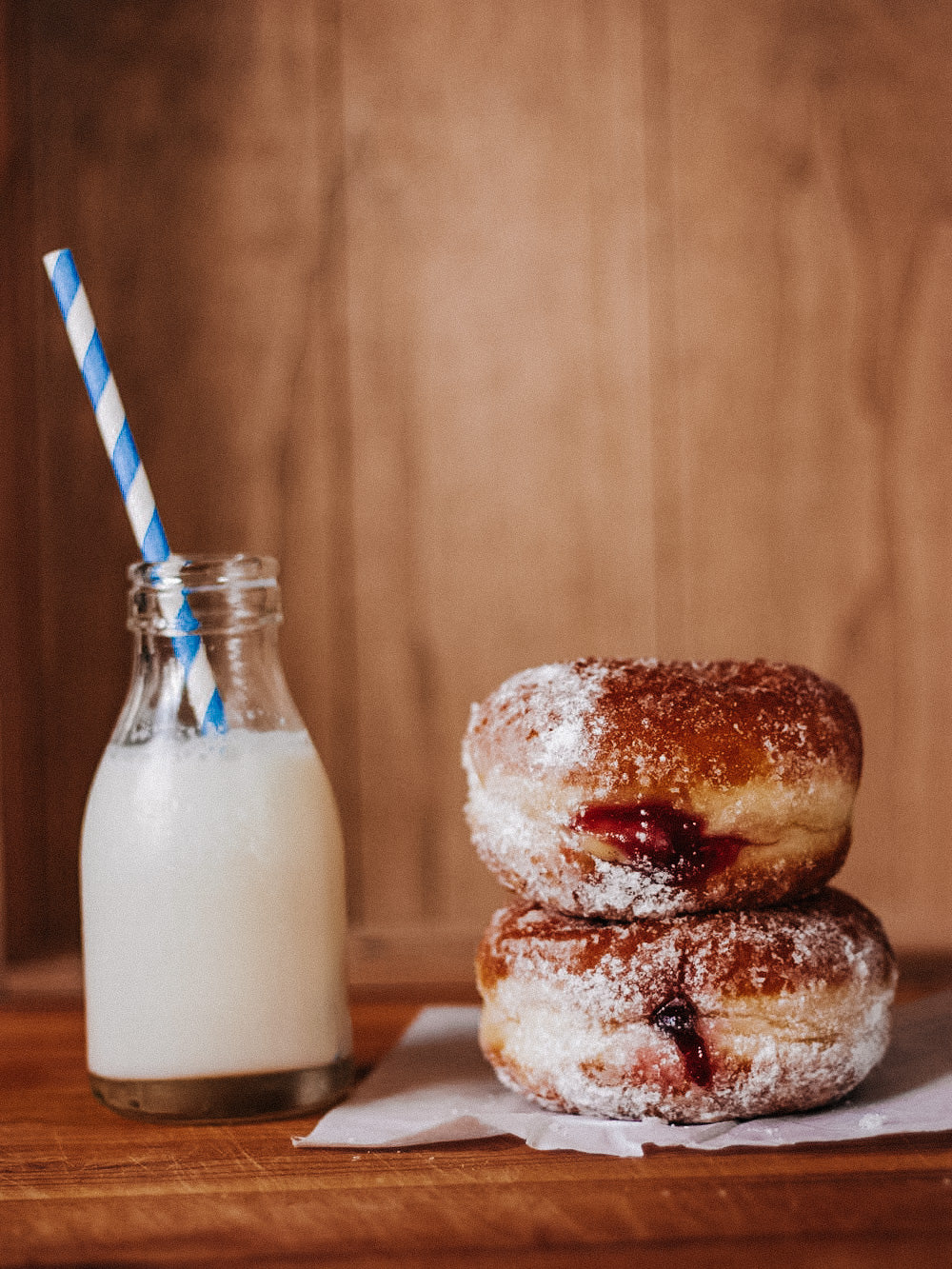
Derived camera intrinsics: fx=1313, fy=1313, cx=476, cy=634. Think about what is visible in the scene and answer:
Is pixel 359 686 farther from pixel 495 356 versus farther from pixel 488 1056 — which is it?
pixel 488 1056

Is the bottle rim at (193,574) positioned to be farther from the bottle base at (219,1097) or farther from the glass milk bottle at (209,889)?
the bottle base at (219,1097)

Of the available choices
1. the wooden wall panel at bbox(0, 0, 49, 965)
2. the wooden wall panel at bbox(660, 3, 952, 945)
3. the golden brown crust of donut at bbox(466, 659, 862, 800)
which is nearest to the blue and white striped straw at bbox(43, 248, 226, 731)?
the golden brown crust of donut at bbox(466, 659, 862, 800)

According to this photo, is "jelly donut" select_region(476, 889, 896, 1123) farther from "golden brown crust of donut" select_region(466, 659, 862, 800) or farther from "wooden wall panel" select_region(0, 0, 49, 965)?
"wooden wall panel" select_region(0, 0, 49, 965)

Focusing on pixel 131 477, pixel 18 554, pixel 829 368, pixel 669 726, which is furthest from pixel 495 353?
pixel 669 726

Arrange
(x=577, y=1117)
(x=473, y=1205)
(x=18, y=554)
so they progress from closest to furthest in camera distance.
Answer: (x=473, y=1205) → (x=577, y=1117) → (x=18, y=554)

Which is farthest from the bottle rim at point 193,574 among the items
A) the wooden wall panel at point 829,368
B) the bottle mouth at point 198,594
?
the wooden wall panel at point 829,368

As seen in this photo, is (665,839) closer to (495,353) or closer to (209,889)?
(209,889)
